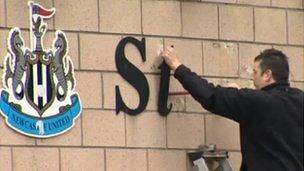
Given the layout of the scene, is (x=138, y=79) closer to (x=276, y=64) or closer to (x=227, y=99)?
(x=227, y=99)

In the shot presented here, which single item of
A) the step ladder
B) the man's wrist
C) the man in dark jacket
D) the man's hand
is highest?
the man's hand

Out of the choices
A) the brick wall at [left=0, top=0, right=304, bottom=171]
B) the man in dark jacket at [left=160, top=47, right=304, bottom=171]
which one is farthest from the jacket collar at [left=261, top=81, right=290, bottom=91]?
the brick wall at [left=0, top=0, right=304, bottom=171]

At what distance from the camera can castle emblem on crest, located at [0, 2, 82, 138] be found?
6.69m

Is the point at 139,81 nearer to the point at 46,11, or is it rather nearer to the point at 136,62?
the point at 136,62

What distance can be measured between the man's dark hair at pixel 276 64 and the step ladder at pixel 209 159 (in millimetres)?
745

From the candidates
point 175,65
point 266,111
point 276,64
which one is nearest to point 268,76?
point 276,64

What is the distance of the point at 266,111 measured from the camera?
22.1ft

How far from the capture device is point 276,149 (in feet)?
22.0

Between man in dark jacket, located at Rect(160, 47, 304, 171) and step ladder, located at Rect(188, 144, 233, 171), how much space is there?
0.42 metres

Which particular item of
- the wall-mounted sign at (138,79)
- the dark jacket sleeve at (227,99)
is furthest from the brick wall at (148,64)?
the dark jacket sleeve at (227,99)

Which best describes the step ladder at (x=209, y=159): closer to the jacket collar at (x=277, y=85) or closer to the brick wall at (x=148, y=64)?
the brick wall at (x=148, y=64)

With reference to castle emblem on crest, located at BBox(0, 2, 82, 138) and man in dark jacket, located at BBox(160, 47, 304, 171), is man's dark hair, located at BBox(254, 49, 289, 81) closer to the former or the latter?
man in dark jacket, located at BBox(160, 47, 304, 171)

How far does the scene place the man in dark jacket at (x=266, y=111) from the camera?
6.72m

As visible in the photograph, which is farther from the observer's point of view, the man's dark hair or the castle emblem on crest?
the man's dark hair
